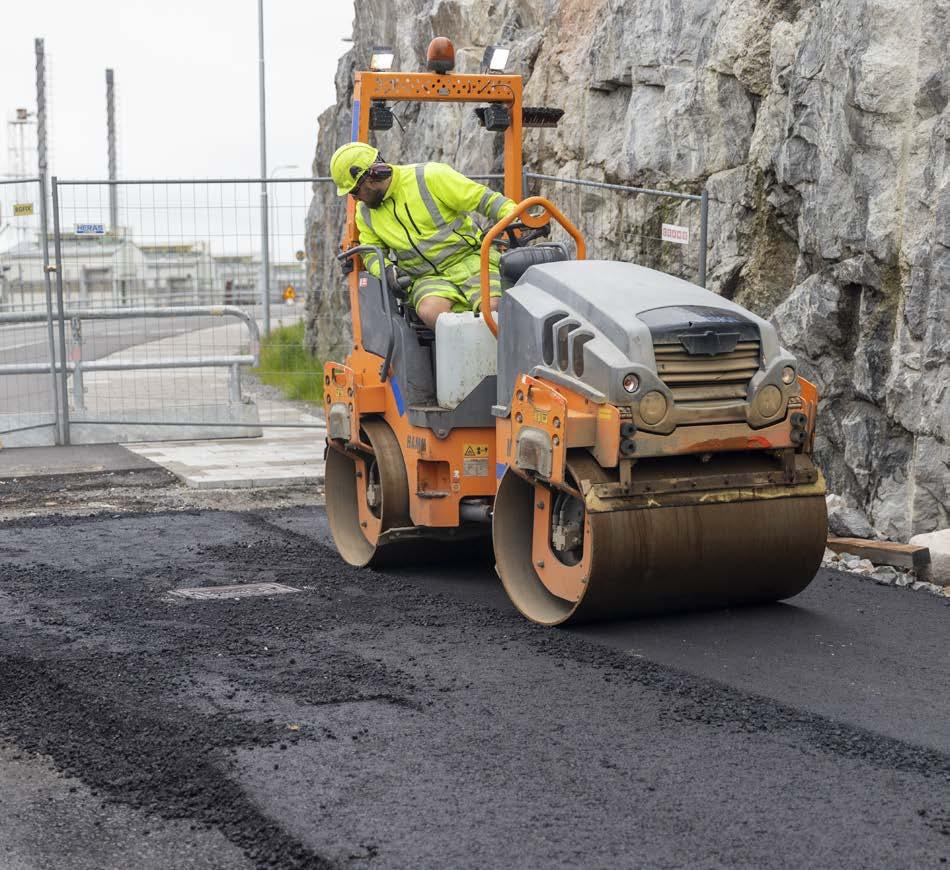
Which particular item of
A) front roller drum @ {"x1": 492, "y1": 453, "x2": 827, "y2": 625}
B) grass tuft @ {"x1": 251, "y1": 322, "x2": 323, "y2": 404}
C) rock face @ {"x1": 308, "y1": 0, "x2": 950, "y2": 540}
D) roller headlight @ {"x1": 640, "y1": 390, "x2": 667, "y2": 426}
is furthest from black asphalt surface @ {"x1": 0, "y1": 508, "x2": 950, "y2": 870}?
grass tuft @ {"x1": 251, "y1": 322, "x2": 323, "y2": 404}

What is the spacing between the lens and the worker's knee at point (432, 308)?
6.59 metres

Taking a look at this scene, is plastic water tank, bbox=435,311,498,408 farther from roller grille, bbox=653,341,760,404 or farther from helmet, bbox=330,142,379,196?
roller grille, bbox=653,341,760,404

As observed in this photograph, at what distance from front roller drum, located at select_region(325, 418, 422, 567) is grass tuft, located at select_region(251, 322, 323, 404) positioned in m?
6.95

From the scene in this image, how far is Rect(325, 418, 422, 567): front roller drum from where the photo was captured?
6.82 metres

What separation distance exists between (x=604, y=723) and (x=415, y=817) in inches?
39.6

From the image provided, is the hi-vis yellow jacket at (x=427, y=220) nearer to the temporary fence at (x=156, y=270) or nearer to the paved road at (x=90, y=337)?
the temporary fence at (x=156, y=270)

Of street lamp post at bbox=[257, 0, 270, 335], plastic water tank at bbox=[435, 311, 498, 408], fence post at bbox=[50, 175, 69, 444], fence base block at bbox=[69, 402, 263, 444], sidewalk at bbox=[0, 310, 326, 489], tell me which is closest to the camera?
plastic water tank at bbox=[435, 311, 498, 408]

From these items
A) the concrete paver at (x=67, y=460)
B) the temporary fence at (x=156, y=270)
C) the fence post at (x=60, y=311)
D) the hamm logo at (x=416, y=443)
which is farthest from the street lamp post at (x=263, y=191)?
the hamm logo at (x=416, y=443)

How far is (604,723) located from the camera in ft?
15.1

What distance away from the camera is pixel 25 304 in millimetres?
12734

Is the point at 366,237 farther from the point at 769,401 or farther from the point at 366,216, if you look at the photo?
the point at 769,401

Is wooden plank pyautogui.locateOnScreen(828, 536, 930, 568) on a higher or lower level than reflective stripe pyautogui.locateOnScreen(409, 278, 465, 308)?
lower

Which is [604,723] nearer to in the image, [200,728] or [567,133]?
[200,728]

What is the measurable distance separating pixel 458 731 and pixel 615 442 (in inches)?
52.8
